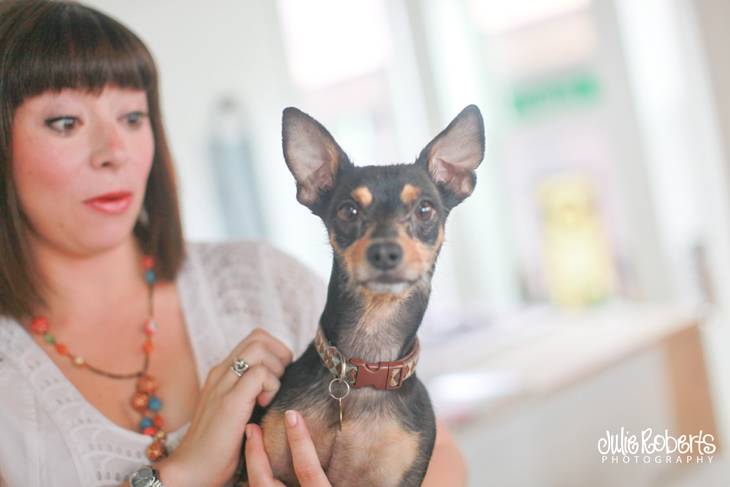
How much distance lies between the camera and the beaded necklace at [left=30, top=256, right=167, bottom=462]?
2.84 feet

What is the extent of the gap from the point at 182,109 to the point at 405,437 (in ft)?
8.13

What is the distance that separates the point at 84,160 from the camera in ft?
2.43

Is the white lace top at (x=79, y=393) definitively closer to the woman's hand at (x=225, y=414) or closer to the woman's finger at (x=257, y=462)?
the woman's hand at (x=225, y=414)

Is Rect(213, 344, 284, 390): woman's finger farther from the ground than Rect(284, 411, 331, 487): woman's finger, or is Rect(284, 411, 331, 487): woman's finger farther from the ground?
Rect(213, 344, 284, 390): woman's finger

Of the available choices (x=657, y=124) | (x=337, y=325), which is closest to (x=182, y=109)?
(x=657, y=124)

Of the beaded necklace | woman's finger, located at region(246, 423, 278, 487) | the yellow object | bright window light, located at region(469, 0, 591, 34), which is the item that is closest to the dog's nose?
woman's finger, located at region(246, 423, 278, 487)

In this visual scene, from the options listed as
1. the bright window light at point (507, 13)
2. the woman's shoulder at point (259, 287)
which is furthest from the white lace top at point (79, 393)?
the bright window light at point (507, 13)

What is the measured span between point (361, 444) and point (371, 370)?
69 millimetres

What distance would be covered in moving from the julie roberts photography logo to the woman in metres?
0.18

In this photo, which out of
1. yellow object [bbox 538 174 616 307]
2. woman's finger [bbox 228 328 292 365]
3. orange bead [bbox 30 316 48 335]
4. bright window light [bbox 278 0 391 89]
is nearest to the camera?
woman's finger [bbox 228 328 292 365]

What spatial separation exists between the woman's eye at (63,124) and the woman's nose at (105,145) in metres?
0.03

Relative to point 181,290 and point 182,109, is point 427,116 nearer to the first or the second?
point 181,290

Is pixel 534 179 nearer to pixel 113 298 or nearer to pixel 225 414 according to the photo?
pixel 113 298

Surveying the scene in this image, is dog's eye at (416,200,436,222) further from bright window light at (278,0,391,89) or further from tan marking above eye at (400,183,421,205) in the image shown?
bright window light at (278,0,391,89)
